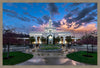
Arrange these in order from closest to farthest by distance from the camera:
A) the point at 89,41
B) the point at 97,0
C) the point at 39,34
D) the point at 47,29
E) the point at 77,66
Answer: the point at 77,66
the point at 97,0
the point at 89,41
the point at 39,34
the point at 47,29

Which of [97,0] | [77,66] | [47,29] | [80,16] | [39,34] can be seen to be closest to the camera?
[77,66]

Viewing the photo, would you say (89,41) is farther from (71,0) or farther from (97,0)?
(71,0)

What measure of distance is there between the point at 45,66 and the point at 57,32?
50.7 metres

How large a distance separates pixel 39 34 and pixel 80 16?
3927 cm

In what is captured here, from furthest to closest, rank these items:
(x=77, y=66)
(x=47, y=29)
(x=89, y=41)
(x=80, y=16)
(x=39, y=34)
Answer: (x=47, y=29), (x=39, y=34), (x=80, y=16), (x=89, y=41), (x=77, y=66)

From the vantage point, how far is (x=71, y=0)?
9.23 metres

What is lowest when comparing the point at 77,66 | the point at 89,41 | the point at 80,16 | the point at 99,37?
the point at 77,66

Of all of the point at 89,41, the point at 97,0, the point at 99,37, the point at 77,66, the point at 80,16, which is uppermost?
the point at 80,16

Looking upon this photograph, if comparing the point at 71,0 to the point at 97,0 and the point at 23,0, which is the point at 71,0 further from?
the point at 23,0

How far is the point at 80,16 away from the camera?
22703 millimetres

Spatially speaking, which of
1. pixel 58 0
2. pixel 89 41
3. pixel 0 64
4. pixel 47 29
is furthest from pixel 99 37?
pixel 47 29

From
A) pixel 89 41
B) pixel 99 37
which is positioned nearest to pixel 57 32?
pixel 89 41

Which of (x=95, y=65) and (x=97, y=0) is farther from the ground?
(x=97, y=0)

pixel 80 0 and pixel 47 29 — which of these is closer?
pixel 80 0
